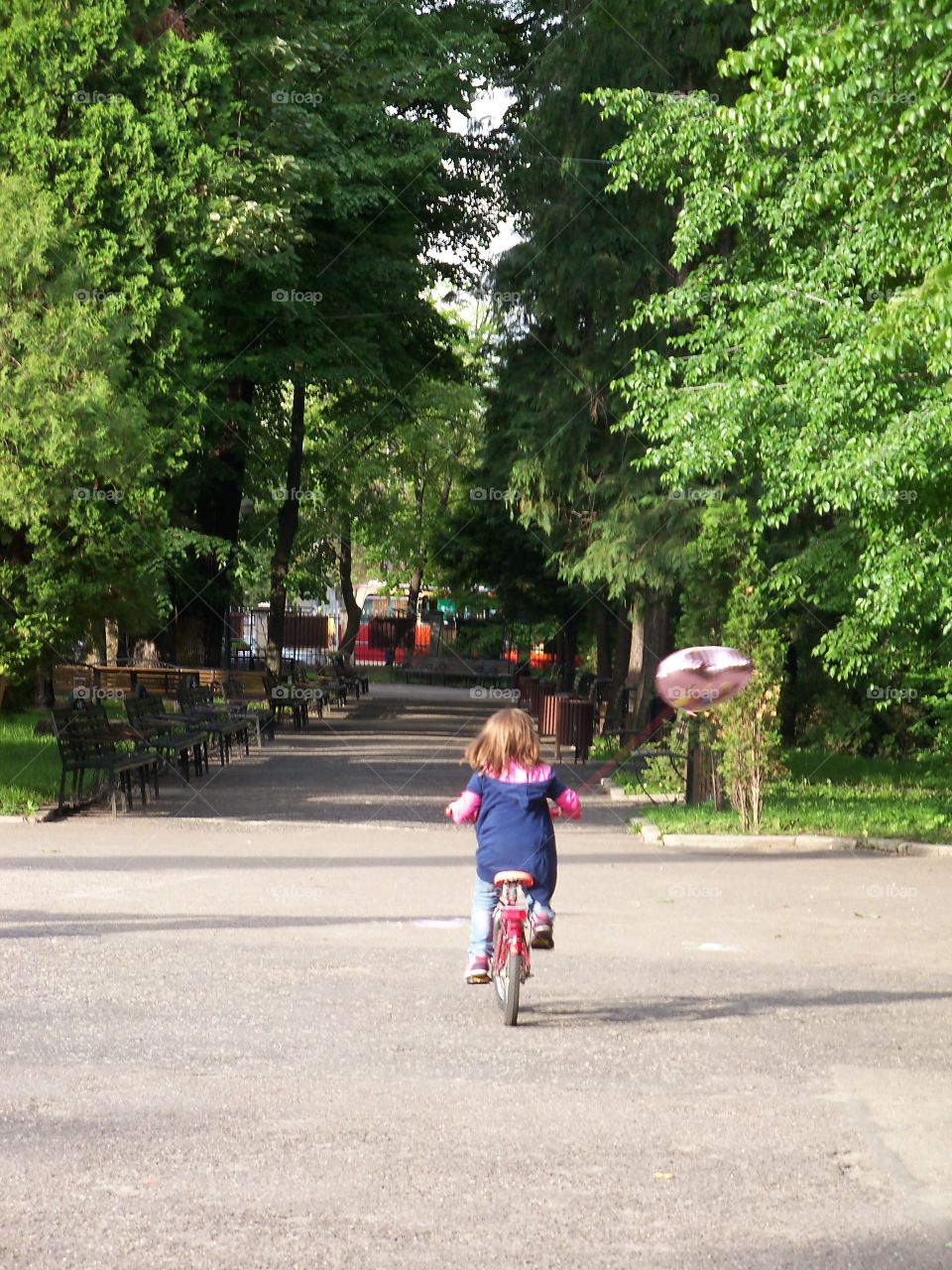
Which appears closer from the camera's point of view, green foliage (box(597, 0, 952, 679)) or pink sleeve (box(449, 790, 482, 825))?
pink sleeve (box(449, 790, 482, 825))

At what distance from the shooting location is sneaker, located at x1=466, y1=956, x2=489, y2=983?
364 inches

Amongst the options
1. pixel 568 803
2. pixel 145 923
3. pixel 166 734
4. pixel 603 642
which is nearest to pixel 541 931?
pixel 568 803

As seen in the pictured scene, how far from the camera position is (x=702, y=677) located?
18734 mm

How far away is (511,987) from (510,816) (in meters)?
0.89

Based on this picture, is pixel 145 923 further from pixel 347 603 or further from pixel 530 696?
pixel 347 603

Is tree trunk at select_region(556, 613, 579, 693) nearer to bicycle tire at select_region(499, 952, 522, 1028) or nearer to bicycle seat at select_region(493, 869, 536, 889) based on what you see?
bicycle seat at select_region(493, 869, 536, 889)

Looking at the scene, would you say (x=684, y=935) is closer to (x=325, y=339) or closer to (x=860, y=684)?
(x=860, y=684)

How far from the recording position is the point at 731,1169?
6.32 metres

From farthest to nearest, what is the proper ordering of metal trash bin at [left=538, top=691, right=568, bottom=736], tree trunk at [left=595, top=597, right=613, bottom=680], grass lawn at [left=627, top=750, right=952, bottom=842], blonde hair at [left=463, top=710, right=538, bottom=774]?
tree trunk at [left=595, top=597, right=613, bottom=680] < metal trash bin at [left=538, top=691, right=568, bottom=736] < grass lawn at [left=627, top=750, right=952, bottom=842] < blonde hair at [left=463, top=710, right=538, bottom=774]

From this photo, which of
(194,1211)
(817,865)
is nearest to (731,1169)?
(194,1211)

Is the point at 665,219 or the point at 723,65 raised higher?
the point at 665,219

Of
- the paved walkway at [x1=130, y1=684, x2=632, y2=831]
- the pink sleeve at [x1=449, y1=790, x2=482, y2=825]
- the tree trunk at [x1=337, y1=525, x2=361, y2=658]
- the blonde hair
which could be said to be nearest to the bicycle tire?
the pink sleeve at [x1=449, y1=790, x2=482, y2=825]

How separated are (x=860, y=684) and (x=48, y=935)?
2310 centimetres

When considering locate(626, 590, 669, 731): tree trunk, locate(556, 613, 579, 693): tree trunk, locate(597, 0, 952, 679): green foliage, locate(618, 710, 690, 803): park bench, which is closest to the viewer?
locate(597, 0, 952, 679): green foliage
